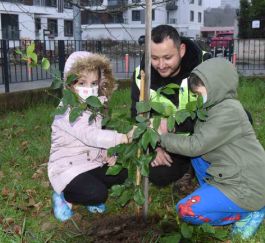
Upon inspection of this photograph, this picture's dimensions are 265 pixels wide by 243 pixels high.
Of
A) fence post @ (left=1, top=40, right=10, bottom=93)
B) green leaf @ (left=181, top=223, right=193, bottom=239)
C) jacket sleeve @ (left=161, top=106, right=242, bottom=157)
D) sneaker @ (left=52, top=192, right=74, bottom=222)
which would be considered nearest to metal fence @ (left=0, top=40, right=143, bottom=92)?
fence post @ (left=1, top=40, right=10, bottom=93)

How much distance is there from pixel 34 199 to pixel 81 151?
0.66 metres

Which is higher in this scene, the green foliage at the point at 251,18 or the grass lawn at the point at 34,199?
the green foliage at the point at 251,18

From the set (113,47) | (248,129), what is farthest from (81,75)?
(113,47)

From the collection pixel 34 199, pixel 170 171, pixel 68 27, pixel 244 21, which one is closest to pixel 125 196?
pixel 170 171

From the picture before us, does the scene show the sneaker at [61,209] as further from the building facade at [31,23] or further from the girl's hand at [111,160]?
the building facade at [31,23]

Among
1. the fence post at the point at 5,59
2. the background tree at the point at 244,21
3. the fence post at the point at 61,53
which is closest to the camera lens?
the fence post at the point at 5,59

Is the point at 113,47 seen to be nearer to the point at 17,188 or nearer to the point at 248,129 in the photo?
the point at 17,188

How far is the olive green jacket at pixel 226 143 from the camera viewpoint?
2.38 metres

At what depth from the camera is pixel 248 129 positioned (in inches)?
99.6

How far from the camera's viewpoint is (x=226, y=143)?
98.3 inches

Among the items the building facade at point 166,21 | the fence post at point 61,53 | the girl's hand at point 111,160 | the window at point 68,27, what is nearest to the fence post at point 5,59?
the fence post at point 61,53

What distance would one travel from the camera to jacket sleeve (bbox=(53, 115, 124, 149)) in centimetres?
258

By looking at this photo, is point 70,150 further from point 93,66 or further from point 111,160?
point 93,66

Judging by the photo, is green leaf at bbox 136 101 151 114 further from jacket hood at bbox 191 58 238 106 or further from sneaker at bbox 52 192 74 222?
sneaker at bbox 52 192 74 222
